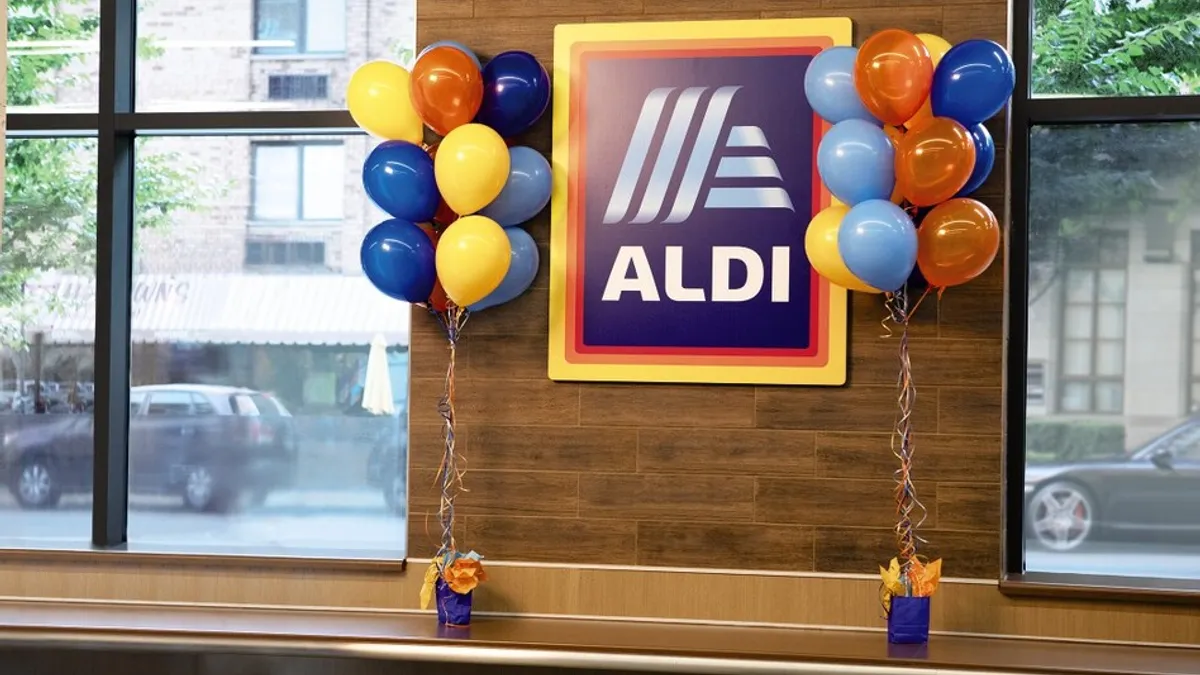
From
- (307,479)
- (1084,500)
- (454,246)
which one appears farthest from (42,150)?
(1084,500)

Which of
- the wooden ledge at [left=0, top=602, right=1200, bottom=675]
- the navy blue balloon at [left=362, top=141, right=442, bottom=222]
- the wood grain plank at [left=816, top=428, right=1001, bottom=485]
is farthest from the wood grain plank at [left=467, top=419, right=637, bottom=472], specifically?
the navy blue balloon at [left=362, top=141, right=442, bottom=222]

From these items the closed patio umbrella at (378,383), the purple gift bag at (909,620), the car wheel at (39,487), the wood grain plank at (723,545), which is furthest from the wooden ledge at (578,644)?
the closed patio umbrella at (378,383)

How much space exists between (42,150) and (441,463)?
178 cm

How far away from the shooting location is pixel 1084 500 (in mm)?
3740

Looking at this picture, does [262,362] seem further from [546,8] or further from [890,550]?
[890,550]

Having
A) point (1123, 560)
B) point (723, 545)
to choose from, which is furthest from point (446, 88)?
point (1123, 560)

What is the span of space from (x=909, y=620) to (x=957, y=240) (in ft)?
3.46

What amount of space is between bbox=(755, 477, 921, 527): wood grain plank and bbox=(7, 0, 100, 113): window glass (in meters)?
2.57

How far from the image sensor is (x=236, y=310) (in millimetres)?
4180

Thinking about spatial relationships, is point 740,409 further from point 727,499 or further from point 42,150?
point 42,150

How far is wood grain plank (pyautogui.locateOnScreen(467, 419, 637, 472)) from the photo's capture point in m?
3.78

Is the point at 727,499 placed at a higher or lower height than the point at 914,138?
lower

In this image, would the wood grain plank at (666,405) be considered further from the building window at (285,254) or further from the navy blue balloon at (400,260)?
the building window at (285,254)

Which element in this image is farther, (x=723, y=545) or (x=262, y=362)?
(x=262, y=362)
